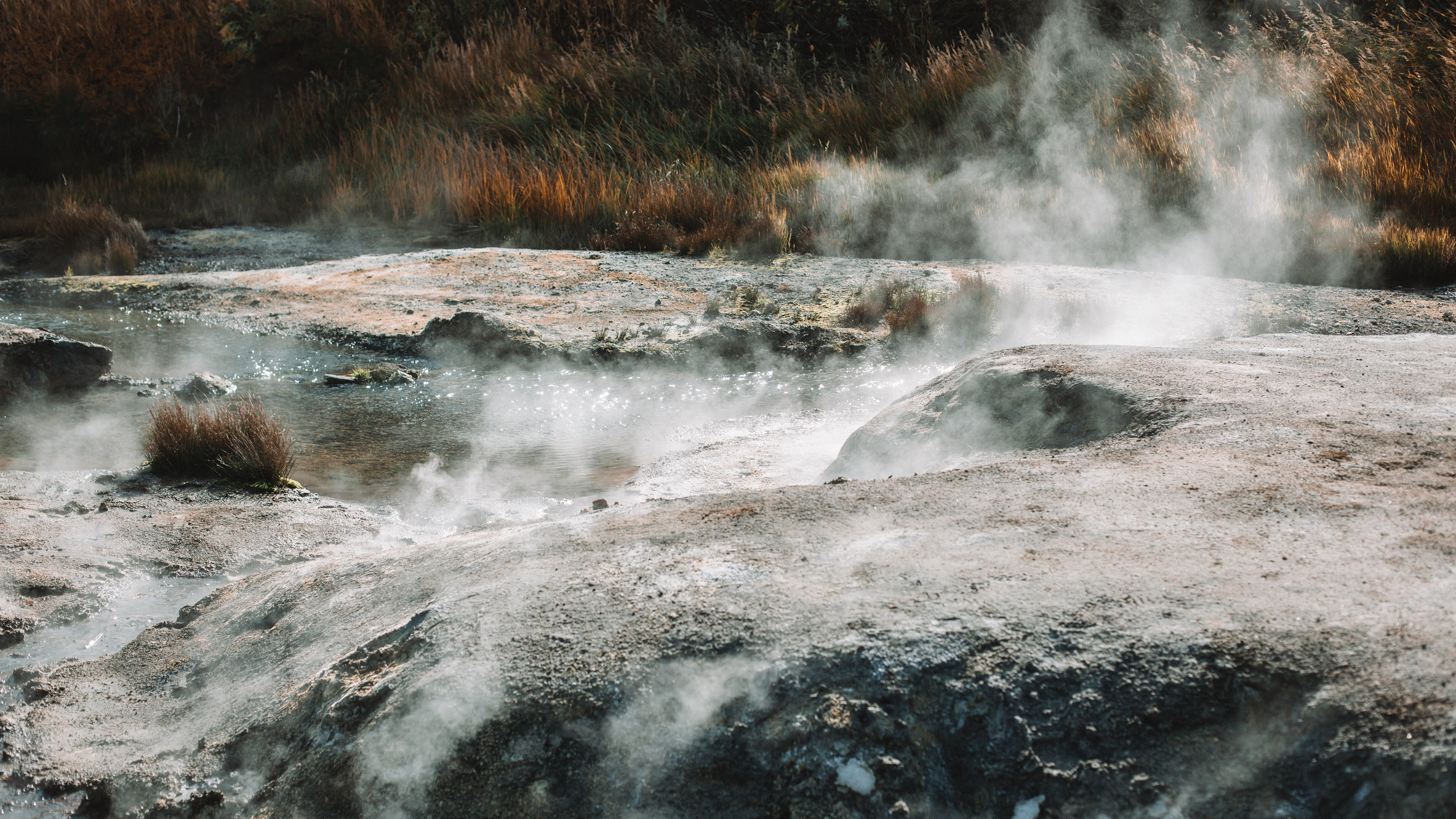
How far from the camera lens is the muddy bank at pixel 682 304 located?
527 centimetres

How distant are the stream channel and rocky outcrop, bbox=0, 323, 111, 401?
11 centimetres

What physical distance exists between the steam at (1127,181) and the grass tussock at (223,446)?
4.32 m

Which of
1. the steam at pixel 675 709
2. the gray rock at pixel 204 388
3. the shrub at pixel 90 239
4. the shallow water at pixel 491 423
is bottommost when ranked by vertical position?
the shallow water at pixel 491 423

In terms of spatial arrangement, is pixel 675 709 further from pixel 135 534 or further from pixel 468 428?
pixel 468 428

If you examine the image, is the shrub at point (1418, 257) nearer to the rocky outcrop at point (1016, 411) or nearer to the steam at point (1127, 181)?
the steam at point (1127, 181)

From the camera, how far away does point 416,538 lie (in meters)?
3.30

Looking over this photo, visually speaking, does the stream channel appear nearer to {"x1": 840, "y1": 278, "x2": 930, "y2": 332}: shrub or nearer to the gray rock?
the gray rock

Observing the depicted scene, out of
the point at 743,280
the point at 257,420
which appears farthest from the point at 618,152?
the point at 257,420

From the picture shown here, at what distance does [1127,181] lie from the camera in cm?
728

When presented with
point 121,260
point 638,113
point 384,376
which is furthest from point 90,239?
point 638,113

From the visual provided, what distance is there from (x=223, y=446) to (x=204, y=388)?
124cm

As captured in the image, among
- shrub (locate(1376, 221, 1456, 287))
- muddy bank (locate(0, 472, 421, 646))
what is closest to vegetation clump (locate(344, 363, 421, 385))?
muddy bank (locate(0, 472, 421, 646))

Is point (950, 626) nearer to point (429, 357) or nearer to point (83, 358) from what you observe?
point (429, 357)

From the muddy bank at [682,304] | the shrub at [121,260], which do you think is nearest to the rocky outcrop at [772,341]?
the muddy bank at [682,304]
